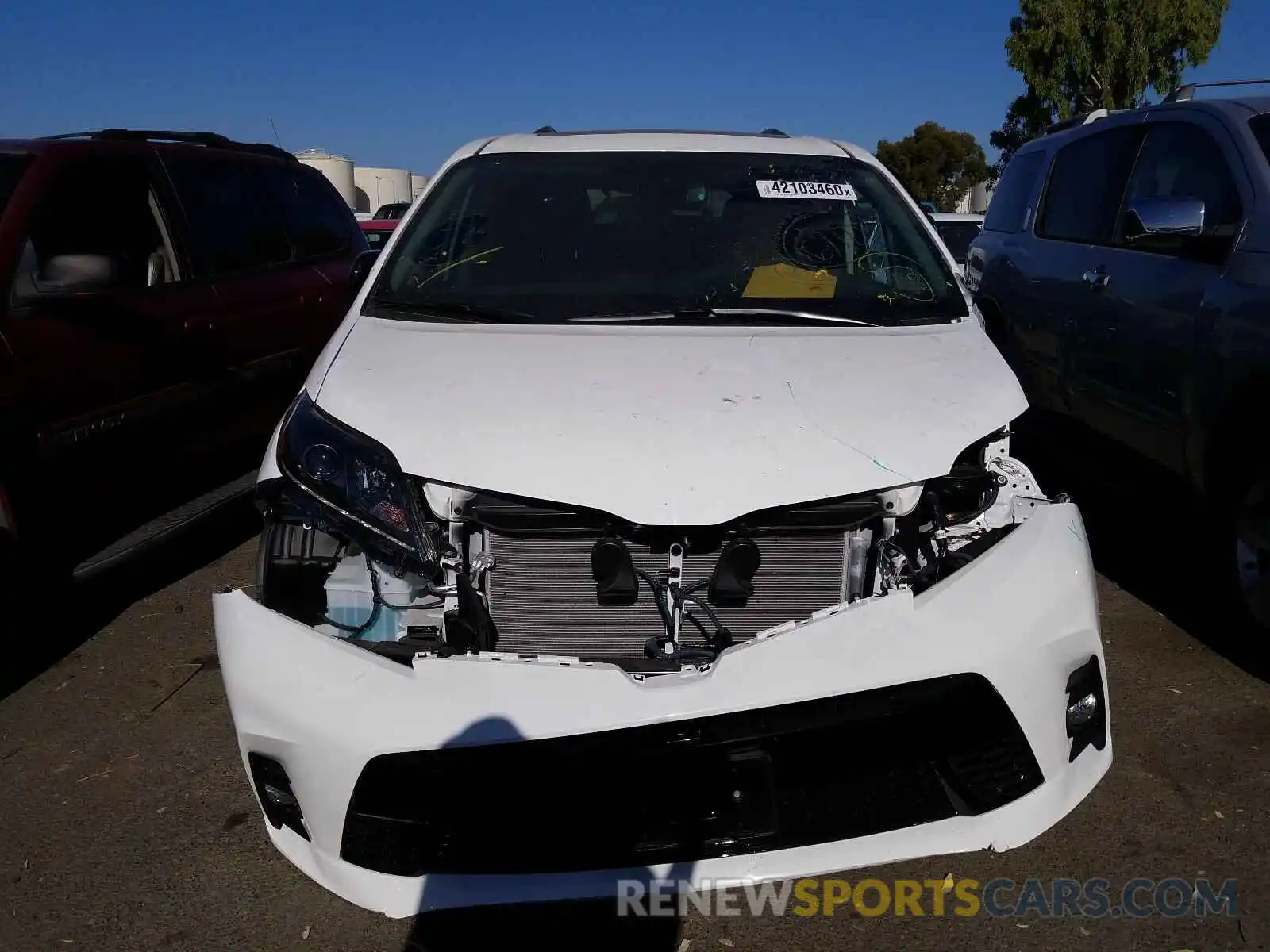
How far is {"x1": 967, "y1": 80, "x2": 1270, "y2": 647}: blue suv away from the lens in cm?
371

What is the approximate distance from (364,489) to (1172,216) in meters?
3.20

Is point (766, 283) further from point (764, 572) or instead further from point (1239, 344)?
point (1239, 344)

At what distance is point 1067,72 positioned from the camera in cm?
→ 3005

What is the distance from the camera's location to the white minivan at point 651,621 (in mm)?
2102

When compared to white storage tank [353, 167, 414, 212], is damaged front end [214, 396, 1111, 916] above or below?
below

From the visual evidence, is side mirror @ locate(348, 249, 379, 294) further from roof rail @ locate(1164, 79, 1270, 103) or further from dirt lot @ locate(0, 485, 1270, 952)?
roof rail @ locate(1164, 79, 1270, 103)

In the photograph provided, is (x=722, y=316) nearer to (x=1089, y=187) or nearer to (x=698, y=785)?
(x=698, y=785)

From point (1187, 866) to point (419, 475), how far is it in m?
2.04

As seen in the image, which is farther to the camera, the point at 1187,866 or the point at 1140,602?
the point at 1140,602

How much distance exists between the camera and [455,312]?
312 centimetres

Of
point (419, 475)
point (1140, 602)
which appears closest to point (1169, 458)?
point (1140, 602)

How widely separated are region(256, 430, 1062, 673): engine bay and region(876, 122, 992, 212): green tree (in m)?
46.8

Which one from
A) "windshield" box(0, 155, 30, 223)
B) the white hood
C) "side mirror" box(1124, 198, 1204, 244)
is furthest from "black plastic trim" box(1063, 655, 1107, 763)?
"windshield" box(0, 155, 30, 223)

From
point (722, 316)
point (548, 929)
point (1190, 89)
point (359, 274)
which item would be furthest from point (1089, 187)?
point (548, 929)
